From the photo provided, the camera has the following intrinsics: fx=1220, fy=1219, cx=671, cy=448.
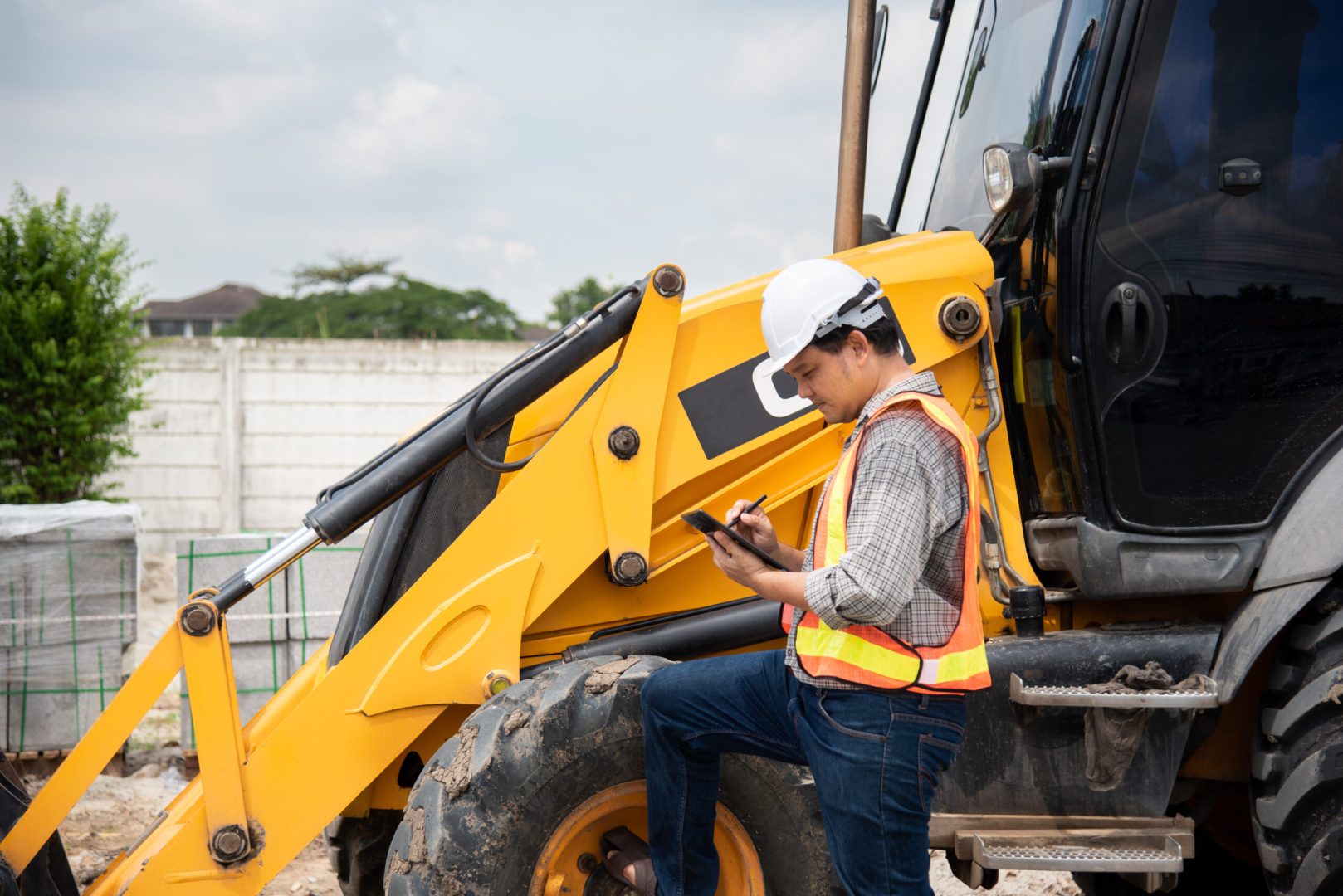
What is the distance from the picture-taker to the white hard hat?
246 cm

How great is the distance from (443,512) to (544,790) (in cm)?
92

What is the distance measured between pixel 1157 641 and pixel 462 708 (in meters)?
1.87

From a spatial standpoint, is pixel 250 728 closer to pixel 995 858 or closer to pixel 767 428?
pixel 767 428

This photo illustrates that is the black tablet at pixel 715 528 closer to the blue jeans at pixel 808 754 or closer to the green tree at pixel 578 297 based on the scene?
the blue jeans at pixel 808 754

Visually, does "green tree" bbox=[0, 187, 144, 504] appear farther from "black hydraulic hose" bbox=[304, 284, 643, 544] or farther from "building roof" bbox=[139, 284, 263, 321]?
"building roof" bbox=[139, 284, 263, 321]

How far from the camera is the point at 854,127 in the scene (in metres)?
3.81

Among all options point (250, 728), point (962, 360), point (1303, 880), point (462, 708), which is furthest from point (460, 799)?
point (1303, 880)

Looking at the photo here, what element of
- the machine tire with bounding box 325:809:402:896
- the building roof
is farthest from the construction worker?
the building roof

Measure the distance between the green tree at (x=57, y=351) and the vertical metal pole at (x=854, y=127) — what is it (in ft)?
28.8

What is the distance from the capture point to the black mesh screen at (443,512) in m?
3.48

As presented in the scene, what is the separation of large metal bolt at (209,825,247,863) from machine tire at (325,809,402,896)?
1.89 feet

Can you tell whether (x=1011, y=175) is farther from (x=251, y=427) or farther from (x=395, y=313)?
(x=395, y=313)

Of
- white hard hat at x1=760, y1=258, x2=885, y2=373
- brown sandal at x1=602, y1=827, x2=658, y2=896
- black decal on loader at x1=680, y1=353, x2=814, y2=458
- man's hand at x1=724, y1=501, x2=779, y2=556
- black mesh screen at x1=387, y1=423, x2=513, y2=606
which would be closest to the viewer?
white hard hat at x1=760, y1=258, x2=885, y2=373

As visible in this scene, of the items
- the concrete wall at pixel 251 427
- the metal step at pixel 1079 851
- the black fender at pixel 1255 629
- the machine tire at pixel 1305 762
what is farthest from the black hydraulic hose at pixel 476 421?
the concrete wall at pixel 251 427
